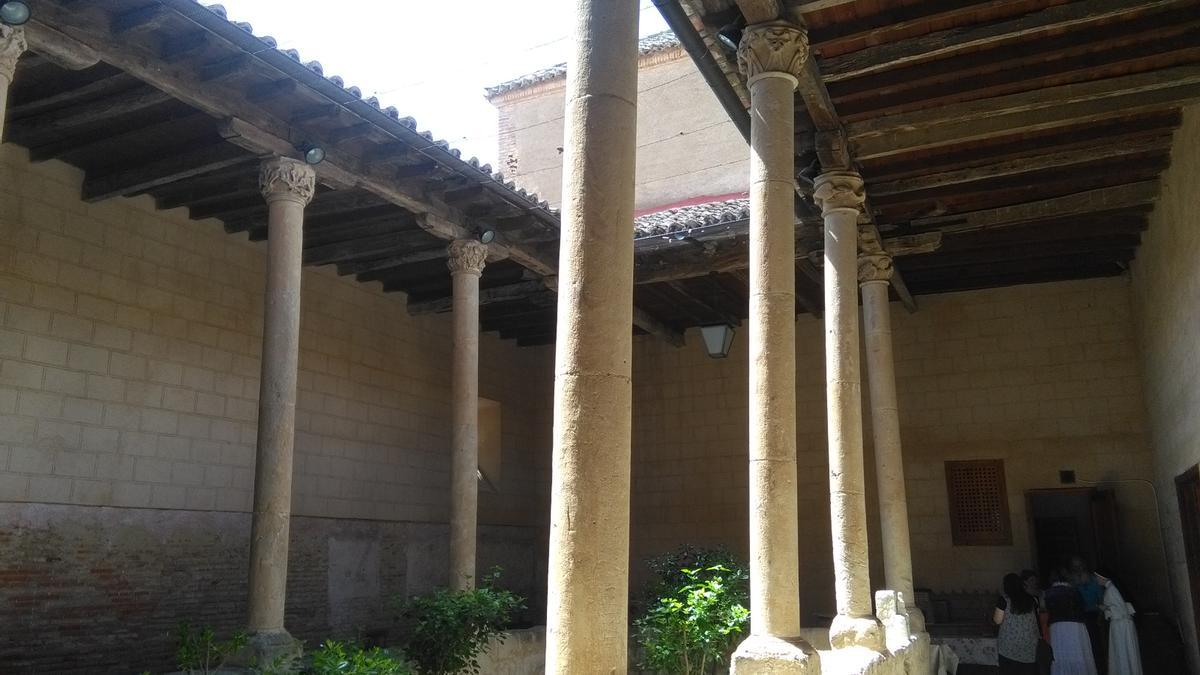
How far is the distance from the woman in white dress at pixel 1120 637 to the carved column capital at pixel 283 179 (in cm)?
909

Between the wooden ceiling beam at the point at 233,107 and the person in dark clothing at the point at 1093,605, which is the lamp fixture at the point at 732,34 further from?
the person in dark clothing at the point at 1093,605

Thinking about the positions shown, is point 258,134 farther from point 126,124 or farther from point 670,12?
point 670,12

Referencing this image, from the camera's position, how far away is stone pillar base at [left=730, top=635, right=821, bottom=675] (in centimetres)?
563

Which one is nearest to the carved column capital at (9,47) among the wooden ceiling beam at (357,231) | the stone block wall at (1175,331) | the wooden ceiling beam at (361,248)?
the wooden ceiling beam at (357,231)

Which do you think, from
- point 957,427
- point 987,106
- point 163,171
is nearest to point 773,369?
point 987,106

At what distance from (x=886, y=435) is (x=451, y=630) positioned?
538 centimetres

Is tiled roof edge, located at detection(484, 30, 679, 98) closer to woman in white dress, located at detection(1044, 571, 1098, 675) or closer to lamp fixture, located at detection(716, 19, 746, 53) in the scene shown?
lamp fixture, located at detection(716, 19, 746, 53)

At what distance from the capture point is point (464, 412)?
1045 centimetres

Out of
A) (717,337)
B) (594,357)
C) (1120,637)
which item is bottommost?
(1120,637)

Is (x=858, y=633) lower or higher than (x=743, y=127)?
lower

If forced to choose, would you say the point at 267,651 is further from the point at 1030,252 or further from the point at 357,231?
the point at 1030,252

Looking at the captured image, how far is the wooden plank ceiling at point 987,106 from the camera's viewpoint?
289 inches

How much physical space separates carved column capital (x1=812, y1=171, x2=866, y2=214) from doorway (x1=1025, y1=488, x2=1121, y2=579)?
663cm

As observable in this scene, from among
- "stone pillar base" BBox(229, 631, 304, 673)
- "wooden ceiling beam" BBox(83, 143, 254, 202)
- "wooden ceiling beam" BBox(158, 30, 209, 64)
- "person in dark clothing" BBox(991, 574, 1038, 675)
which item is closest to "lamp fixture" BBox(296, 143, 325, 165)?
"wooden ceiling beam" BBox(83, 143, 254, 202)
